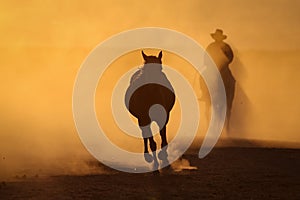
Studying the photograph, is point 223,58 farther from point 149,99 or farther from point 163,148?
point 163,148

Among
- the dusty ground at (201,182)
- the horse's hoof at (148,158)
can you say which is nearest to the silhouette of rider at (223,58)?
the dusty ground at (201,182)

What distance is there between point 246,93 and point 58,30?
1.23 m

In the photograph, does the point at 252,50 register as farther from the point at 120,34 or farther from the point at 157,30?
the point at 120,34

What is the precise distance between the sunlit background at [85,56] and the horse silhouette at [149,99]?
11 cm

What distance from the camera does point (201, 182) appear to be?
8.52 ft

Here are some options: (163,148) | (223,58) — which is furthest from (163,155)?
(223,58)

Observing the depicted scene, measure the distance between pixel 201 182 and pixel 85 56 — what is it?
101cm

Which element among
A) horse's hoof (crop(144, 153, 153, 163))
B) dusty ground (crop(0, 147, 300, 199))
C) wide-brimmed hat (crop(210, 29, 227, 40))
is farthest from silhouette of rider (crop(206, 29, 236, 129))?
horse's hoof (crop(144, 153, 153, 163))

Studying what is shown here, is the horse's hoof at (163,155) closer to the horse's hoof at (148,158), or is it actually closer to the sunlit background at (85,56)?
the horse's hoof at (148,158)

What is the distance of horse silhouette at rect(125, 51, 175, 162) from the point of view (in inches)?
109

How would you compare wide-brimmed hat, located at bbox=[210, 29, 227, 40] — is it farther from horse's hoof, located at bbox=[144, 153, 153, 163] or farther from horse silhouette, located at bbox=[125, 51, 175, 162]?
horse's hoof, located at bbox=[144, 153, 153, 163]

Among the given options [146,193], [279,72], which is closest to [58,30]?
[146,193]

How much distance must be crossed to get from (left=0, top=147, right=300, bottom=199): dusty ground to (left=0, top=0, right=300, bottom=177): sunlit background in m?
A: 0.12

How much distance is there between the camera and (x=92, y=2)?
2791mm
